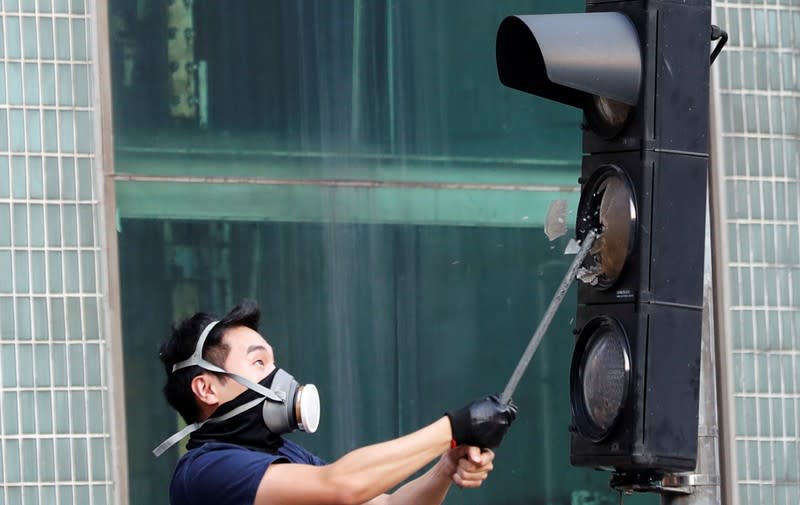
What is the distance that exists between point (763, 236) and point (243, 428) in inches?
165

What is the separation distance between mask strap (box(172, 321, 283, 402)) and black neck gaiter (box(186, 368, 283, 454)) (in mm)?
19

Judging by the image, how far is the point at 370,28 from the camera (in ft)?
25.7

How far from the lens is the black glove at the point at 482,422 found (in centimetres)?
429

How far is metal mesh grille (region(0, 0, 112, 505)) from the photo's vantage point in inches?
280

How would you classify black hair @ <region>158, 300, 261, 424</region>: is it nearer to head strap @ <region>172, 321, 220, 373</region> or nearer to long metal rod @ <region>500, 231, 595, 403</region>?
head strap @ <region>172, 321, 220, 373</region>

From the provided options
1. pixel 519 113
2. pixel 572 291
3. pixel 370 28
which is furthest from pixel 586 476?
pixel 370 28

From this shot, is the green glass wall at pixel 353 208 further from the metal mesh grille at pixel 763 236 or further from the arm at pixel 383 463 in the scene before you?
the arm at pixel 383 463

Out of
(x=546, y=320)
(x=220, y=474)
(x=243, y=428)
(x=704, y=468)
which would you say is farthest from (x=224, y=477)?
(x=704, y=468)

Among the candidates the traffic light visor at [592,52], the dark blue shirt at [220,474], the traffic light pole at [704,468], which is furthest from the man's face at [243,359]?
the traffic light pole at [704,468]

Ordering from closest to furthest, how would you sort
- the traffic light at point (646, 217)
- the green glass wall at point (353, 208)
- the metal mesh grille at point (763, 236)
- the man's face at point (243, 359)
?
the traffic light at point (646, 217) → the man's face at point (243, 359) → the green glass wall at point (353, 208) → the metal mesh grille at point (763, 236)

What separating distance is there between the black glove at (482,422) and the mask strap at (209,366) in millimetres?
555

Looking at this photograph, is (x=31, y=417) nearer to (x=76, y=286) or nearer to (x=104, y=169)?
(x=76, y=286)

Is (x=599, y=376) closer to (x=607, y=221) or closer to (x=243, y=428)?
(x=607, y=221)

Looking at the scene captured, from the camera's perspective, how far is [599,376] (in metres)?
4.66
